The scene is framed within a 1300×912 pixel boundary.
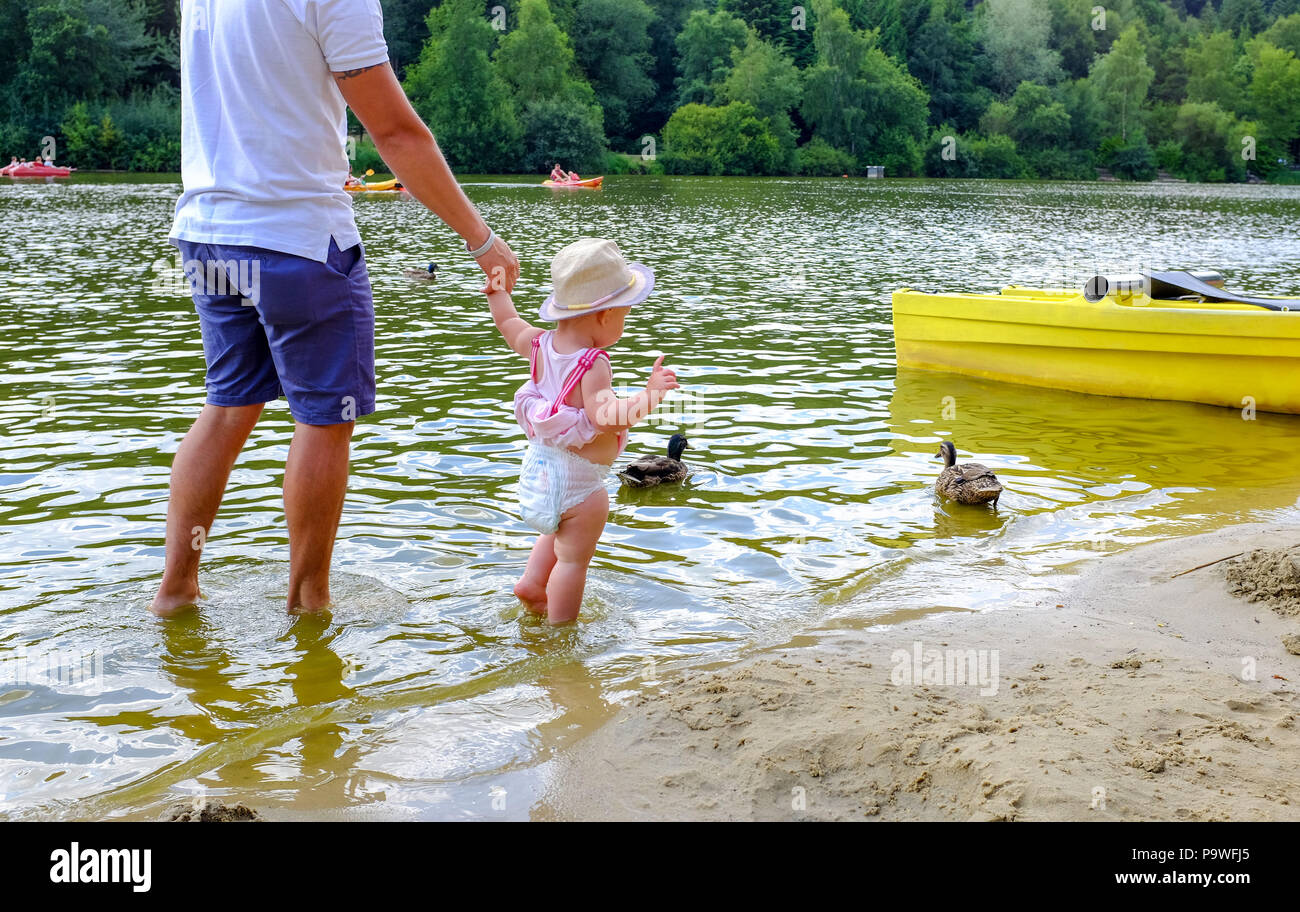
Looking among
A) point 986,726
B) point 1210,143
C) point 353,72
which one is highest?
point 1210,143

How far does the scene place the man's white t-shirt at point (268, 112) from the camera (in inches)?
159

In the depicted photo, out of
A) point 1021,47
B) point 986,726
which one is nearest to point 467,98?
point 1021,47

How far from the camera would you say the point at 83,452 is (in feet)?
25.1

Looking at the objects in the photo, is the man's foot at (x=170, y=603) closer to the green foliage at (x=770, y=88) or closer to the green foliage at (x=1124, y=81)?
the green foliage at (x=770, y=88)

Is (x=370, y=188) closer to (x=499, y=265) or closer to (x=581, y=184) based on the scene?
(x=581, y=184)

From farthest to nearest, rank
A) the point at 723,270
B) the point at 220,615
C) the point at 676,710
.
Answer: the point at 723,270 → the point at 220,615 → the point at 676,710

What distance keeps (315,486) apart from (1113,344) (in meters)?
8.01

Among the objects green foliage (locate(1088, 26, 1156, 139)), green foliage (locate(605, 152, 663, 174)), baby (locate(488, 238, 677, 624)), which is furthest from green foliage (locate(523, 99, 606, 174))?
baby (locate(488, 238, 677, 624))

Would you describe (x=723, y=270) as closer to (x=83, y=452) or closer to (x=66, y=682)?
(x=83, y=452)

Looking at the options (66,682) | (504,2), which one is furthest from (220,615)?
(504,2)

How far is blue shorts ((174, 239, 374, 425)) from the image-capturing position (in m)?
4.17

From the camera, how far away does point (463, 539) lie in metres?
6.20

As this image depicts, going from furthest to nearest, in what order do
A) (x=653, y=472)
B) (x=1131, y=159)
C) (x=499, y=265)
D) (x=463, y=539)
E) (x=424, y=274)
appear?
(x=1131, y=159)
(x=424, y=274)
(x=653, y=472)
(x=463, y=539)
(x=499, y=265)
